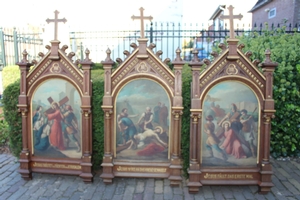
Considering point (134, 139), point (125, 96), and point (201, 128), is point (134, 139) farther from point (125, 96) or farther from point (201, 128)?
point (201, 128)

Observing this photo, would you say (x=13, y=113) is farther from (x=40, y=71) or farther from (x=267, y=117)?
(x=267, y=117)

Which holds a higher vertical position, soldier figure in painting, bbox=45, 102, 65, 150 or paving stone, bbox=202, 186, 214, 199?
soldier figure in painting, bbox=45, 102, 65, 150

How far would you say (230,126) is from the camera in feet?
13.1

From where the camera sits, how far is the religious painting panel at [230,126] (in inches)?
156

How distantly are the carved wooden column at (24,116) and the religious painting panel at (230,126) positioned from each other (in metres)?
2.78

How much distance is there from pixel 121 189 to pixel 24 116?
1.93 metres

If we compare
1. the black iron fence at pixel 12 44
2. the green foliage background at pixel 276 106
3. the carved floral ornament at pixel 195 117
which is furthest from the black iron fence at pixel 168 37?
the carved floral ornament at pixel 195 117

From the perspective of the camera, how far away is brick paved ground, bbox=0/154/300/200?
3.84 m

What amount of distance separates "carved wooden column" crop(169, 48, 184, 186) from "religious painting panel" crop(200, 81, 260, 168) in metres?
0.36

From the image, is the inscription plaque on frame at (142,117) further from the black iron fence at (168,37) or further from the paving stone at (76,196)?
the black iron fence at (168,37)

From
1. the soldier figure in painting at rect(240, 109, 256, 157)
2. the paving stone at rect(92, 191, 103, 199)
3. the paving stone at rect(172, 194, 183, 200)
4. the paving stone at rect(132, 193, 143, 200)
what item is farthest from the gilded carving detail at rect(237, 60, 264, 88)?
the paving stone at rect(92, 191, 103, 199)

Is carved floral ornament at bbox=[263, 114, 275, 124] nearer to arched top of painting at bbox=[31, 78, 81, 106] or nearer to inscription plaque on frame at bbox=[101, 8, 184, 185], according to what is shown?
inscription plaque on frame at bbox=[101, 8, 184, 185]

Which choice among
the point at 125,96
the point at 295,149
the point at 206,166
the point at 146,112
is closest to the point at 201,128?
the point at 206,166

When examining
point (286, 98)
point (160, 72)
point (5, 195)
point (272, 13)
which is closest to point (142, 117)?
point (160, 72)
